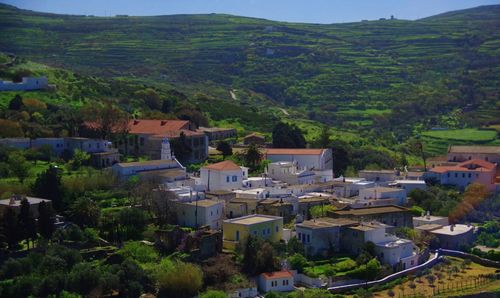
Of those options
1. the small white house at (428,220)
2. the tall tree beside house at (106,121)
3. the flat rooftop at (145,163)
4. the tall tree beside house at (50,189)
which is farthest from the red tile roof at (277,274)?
the tall tree beside house at (106,121)

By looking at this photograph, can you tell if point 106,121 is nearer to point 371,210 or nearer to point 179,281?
point 371,210

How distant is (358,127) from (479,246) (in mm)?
45490

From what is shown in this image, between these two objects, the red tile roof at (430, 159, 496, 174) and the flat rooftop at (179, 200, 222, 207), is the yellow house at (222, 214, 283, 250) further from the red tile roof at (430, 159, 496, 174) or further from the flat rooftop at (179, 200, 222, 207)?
the red tile roof at (430, 159, 496, 174)

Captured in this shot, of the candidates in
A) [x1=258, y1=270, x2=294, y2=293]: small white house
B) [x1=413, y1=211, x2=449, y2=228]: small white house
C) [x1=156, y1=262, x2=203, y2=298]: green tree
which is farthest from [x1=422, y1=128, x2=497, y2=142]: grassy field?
[x1=156, y1=262, x2=203, y2=298]: green tree

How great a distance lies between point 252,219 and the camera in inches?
1751

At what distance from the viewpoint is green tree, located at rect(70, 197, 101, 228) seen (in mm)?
41906

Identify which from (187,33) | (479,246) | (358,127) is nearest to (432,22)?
(187,33)

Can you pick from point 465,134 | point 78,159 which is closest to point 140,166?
point 78,159

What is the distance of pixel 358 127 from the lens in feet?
315

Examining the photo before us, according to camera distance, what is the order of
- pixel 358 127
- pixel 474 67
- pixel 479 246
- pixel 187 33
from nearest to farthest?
pixel 479 246, pixel 358 127, pixel 474 67, pixel 187 33

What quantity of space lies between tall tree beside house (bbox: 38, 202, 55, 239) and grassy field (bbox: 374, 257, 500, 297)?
15639 millimetres

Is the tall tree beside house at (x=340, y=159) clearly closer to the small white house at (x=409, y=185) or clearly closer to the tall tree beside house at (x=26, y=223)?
the small white house at (x=409, y=185)

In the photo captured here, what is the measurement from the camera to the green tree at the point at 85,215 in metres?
41.9

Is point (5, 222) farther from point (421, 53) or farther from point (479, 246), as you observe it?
point (421, 53)
